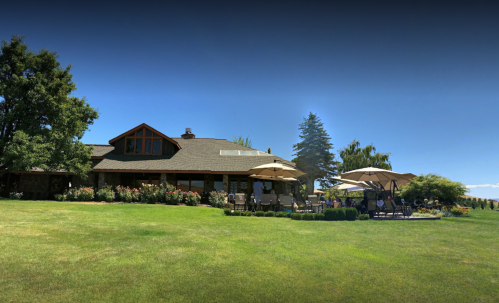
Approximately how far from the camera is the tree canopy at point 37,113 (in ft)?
63.3

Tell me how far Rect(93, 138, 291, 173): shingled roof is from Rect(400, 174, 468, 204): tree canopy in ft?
38.0

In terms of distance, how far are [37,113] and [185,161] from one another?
11577 mm

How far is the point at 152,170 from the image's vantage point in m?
21.4

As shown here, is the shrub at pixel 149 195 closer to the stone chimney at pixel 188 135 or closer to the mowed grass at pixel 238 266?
A: the mowed grass at pixel 238 266

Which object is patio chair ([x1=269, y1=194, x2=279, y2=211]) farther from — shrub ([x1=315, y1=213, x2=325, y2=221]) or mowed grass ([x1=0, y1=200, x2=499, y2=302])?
mowed grass ([x1=0, y1=200, x2=499, y2=302])

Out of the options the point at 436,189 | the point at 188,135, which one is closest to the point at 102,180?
the point at 188,135

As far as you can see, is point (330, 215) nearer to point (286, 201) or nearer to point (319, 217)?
point (319, 217)

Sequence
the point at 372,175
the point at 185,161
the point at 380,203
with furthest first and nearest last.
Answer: the point at 185,161
the point at 372,175
the point at 380,203

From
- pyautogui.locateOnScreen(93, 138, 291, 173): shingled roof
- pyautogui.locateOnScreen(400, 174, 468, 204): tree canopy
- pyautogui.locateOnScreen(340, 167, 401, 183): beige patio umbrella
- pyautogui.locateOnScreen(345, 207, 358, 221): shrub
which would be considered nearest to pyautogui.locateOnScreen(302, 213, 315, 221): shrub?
pyautogui.locateOnScreen(345, 207, 358, 221): shrub

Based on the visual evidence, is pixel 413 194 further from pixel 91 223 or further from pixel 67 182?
pixel 67 182

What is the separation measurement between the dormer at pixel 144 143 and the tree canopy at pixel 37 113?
2840 millimetres

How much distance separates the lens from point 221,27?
1123 centimetres

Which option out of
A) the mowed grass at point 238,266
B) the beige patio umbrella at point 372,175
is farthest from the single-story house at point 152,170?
the mowed grass at point 238,266

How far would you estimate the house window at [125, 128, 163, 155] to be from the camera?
24516mm
